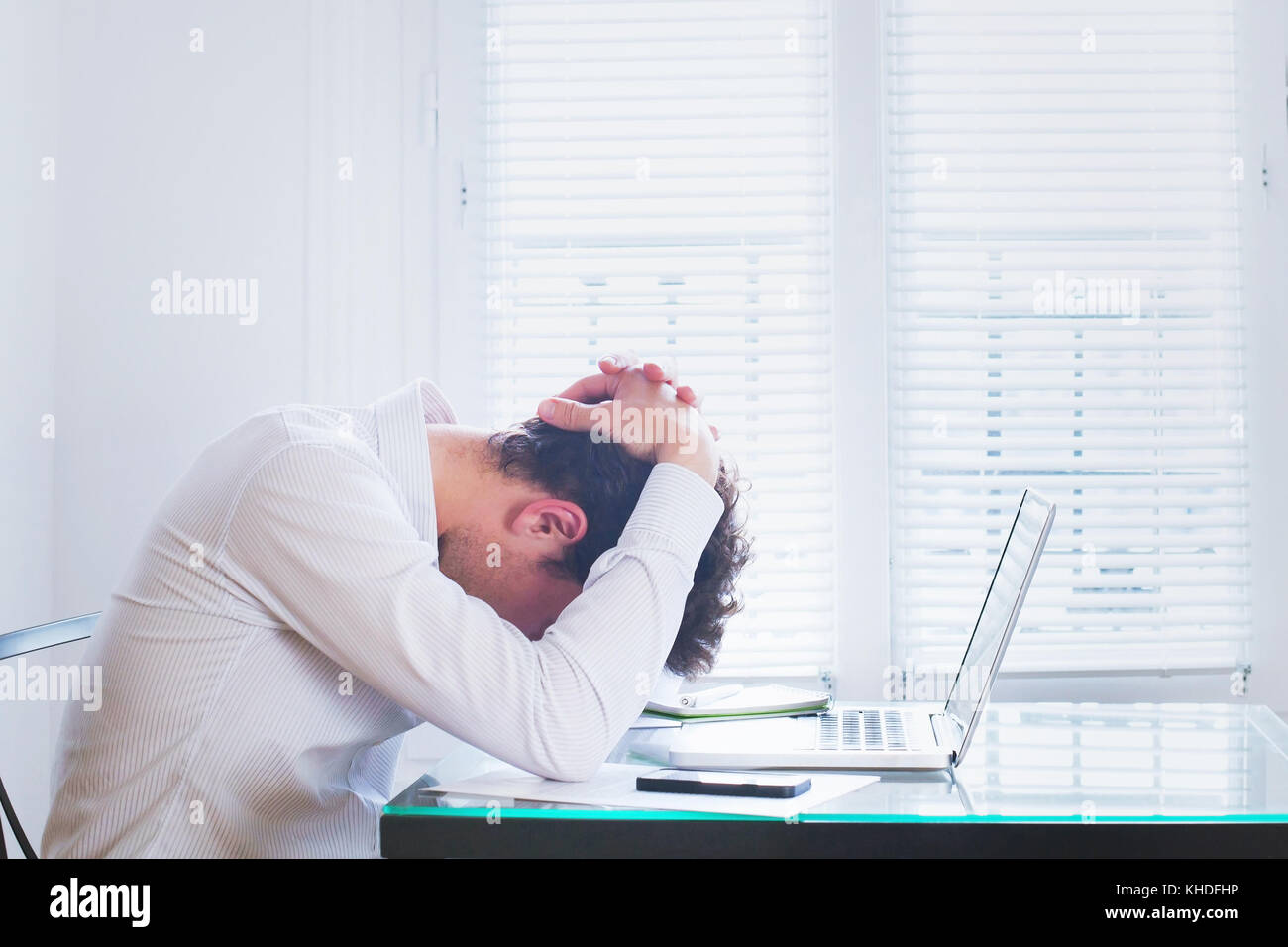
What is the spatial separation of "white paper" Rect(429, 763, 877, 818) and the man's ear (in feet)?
0.87

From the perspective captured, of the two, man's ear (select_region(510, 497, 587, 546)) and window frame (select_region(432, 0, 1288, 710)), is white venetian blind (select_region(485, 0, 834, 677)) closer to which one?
window frame (select_region(432, 0, 1288, 710))

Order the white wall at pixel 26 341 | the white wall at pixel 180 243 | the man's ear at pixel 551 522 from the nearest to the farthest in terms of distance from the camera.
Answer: the man's ear at pixel 551 522, the white wall at pixel 26 341, the white wall at pixel 180 243

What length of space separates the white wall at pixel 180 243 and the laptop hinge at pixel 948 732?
1138mm

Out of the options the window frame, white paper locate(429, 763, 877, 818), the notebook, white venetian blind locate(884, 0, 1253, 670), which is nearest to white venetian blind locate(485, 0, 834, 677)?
the window frame

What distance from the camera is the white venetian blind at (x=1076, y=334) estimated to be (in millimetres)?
2006

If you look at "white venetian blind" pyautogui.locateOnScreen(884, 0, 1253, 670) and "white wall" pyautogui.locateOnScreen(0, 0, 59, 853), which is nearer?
"white wall" pyautogui.locateOnScreen(0, 0, 59, 853)

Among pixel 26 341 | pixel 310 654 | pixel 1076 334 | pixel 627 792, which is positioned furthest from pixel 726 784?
pixel 26 341

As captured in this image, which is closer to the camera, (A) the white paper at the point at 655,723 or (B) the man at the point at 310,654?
(B) the man at the point at 310,654

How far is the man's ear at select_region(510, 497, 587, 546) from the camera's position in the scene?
1222 millimetres

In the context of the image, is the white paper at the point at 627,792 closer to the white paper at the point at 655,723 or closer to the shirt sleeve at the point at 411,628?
the shirt sleeve at the point at 411,628

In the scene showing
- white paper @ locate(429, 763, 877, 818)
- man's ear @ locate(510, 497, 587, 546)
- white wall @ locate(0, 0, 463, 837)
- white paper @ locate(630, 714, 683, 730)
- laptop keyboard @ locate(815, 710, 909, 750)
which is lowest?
white paper @ locate(630, 714, 683, 730)

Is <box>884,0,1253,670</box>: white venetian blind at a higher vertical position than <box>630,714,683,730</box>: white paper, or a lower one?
higher

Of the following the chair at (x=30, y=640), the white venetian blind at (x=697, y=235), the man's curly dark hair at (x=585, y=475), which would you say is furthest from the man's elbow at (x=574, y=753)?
the white venetian blind at (x=697, y=235)

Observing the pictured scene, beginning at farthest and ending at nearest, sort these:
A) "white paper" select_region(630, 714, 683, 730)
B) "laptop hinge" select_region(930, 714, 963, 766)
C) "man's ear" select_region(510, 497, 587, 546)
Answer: "white paper" select_region(630, 714, 683, 730) < "man's ear" select_region(510, 497, 587, 546) < "laptop hinge" select_region(930, 714, 963, 766)
